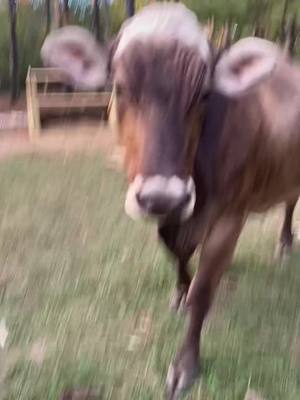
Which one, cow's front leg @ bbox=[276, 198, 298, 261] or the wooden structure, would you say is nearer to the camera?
cow's front leg @ bbox=[276, 198, 298, 261]

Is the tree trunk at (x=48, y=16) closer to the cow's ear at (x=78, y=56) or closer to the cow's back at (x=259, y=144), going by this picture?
the cow's back at (x=259, y=144)

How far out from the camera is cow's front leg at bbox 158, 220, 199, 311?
3.39 m

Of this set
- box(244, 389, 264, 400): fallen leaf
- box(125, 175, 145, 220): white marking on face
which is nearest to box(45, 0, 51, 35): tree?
box(244, 389, 264, 400): fallen leaf

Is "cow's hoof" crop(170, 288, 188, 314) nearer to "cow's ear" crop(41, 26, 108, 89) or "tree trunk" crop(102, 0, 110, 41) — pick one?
"cow's ear" crop(41, 26, 108, 89)

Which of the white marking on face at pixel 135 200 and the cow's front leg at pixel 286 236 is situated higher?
the white marking on face at pixel 135 200

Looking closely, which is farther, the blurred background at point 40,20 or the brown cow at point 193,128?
the blurred background at point 40,20

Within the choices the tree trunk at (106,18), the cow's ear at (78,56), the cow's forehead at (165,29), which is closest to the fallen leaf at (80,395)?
the cow's ear at (78,56)

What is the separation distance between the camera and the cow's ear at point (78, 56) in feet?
10.2

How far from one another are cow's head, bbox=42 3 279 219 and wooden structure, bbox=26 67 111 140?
6552 mm

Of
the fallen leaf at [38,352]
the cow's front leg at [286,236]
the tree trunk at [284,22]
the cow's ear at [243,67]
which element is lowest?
the tree trunk at [284,22]

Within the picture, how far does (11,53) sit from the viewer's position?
12.2 meters

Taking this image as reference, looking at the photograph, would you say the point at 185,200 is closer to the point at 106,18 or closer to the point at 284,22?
the point at 284,22

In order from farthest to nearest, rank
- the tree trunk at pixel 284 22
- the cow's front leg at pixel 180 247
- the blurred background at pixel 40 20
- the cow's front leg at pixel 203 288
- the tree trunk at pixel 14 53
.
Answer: the blurred background at pixel 40 20 < the tree trunk at pixel 14 53 < the tree trunk at pixel 284 22 < the cow's front leg at pixel 180 247 < the cow's front leg at pixel 203 288

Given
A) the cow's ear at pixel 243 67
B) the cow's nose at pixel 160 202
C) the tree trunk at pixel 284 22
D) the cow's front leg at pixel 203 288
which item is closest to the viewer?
the cow's nose at pixel 160 202
